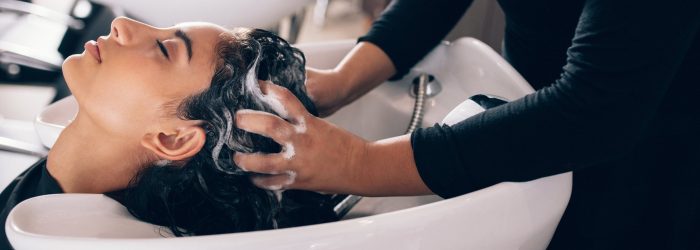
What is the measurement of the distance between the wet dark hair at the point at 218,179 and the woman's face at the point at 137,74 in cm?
2

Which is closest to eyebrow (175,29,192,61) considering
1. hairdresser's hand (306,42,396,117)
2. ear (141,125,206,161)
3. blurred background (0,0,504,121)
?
ear (141,125,206,161)

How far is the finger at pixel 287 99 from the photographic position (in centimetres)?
81

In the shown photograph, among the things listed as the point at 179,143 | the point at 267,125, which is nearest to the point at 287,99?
the point at 267,125

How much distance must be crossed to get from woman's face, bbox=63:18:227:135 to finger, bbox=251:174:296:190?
0.48 ft

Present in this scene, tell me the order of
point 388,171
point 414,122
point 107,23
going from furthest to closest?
point 107,23 < point 414,122 < point 388,171

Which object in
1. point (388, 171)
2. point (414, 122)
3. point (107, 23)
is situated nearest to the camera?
point (388, 171)

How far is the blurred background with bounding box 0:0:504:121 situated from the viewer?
1882 millimetres

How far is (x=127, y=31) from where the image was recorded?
0.92m

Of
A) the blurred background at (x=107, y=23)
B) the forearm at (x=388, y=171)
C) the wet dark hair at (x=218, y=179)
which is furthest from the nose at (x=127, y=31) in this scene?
the blurred background at (x=107, y=23)

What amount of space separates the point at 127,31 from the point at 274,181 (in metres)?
0.32

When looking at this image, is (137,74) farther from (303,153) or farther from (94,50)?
(303,153)

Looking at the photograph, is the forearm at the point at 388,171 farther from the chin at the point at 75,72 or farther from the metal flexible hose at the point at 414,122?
the chin at the point at 75,72

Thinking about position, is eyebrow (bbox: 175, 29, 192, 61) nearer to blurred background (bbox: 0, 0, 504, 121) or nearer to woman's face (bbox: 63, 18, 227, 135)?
woman's face (bbox: 63, 18, 227, 135)

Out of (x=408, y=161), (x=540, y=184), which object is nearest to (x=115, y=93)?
(x=408, y=161)
